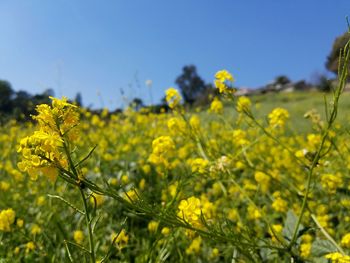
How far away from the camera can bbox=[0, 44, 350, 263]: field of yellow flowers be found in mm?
933

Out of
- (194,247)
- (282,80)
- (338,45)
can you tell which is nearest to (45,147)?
(338,45)

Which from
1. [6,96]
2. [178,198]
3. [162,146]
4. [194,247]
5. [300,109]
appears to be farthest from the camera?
[300,109]

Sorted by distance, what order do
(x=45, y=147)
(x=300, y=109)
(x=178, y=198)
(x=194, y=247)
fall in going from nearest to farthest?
(x=45, y=147), (x=178, y=198), (x=194, y=247), (x=300, y=109)

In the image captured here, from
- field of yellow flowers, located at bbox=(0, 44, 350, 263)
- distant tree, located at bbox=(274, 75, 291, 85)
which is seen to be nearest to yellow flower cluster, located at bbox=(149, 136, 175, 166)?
field of yellow flowers, located at bbox=(0, 44, 350, 263)

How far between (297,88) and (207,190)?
120 ft

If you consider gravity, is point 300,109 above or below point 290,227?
above

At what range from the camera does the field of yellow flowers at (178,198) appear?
0.93 m

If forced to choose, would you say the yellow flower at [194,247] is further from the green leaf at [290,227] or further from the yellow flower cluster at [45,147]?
the yellow flower cluster at [45,147]

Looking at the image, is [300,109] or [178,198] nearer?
[178,198]

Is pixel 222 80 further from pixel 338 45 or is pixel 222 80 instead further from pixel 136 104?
pixel 136 104

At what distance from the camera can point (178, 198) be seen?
4.60 feet

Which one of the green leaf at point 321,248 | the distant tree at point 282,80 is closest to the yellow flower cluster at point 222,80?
the green leaf at point 321,248

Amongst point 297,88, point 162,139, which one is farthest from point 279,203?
point 297,88

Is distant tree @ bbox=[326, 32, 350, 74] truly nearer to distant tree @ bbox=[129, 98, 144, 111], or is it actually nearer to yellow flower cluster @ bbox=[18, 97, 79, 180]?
yellow flower cluster @ bbox=[18, 97, 79, 180]
